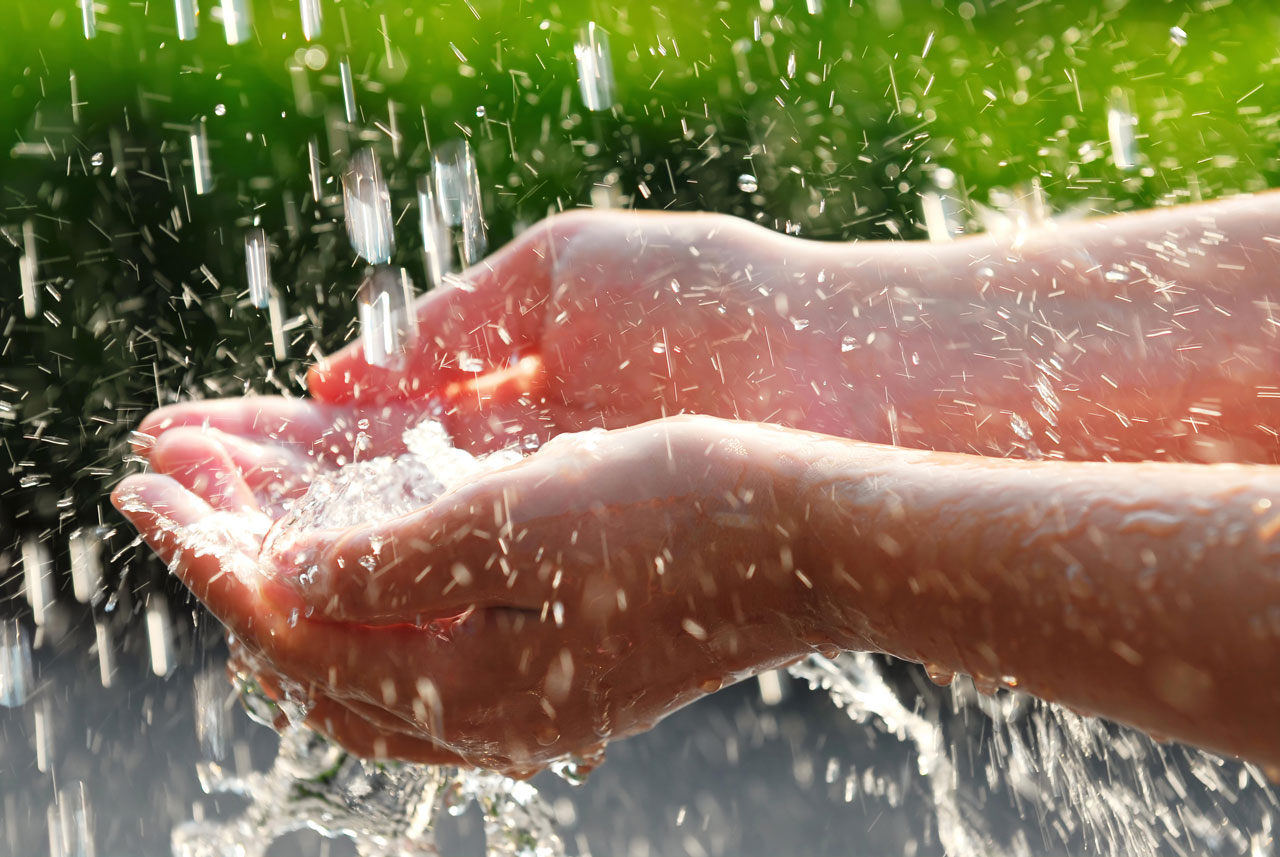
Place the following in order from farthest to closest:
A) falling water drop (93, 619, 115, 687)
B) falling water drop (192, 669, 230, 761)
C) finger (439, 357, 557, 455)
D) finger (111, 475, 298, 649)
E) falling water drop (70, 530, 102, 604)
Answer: falling water drop (70, 530, 102, 604), falling water drop (93, 619, 115, 687), falling water drop (192, 669, 230, 761), finger (439, 357, 557, 455), finger (111, 475, 298, 649)

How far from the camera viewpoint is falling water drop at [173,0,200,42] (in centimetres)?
186

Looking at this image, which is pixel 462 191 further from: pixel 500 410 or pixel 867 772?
pixel 867 772

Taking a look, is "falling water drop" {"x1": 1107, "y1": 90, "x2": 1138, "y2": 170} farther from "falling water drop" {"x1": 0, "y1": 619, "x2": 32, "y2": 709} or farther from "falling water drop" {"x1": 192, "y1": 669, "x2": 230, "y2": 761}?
"falling water drop" {"x1": 0, "y1": 619, "x2": 32, "y2": 709}

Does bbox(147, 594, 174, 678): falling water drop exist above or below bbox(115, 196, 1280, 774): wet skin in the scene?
below

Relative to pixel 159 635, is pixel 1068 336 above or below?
above

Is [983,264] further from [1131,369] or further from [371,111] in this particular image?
[371,111]

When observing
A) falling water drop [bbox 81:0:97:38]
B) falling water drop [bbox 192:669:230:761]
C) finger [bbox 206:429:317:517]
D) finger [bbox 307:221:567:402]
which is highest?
falling water drop [bbox 81:0:97:38]

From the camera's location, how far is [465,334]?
1.03m

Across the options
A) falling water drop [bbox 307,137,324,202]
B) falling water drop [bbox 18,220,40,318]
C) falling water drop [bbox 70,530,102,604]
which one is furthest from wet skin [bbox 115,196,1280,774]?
falling water drop [bbox 70,530,102,604]

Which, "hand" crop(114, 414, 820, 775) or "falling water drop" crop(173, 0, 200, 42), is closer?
"hand" crop(114, 414, 820, 775)

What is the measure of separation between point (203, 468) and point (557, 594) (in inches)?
16.1

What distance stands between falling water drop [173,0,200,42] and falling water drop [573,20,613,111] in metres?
0.71

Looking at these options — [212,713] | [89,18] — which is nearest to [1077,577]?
[212,713]

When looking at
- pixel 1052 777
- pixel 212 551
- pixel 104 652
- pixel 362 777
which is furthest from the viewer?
pixel 104 652
